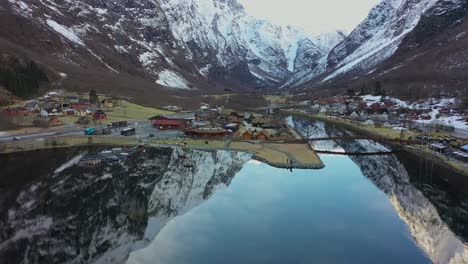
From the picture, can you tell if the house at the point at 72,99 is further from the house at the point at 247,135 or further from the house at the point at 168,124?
the house at the point at 247,135

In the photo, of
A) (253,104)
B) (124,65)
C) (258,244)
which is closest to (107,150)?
(258,244)

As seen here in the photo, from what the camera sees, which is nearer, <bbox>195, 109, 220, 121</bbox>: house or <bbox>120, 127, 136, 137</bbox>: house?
<bbox>120, 127, 136, 137</bbox>: house

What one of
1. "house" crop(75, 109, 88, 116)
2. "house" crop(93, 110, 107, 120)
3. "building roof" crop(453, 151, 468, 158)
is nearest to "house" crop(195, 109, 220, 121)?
"house" crop(93, 110, 107, 120)

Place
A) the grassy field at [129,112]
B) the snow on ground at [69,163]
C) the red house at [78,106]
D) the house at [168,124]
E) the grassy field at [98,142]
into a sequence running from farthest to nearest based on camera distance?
the red house at [78,106], the grassy field at [129,112], the house at [168,124], the grassy field at [98,142], the snow on ground at [69,163]

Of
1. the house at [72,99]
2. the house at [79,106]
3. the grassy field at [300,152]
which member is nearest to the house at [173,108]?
the house at [72,99]

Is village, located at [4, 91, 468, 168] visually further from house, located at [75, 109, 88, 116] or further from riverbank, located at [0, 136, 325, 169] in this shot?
riverbank, located at [0, 136, 325, 169]

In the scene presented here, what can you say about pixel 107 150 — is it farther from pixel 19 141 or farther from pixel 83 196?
pixel 83 196

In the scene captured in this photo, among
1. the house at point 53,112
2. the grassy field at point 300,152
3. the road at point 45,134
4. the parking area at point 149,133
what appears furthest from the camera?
the house at point 53,112
